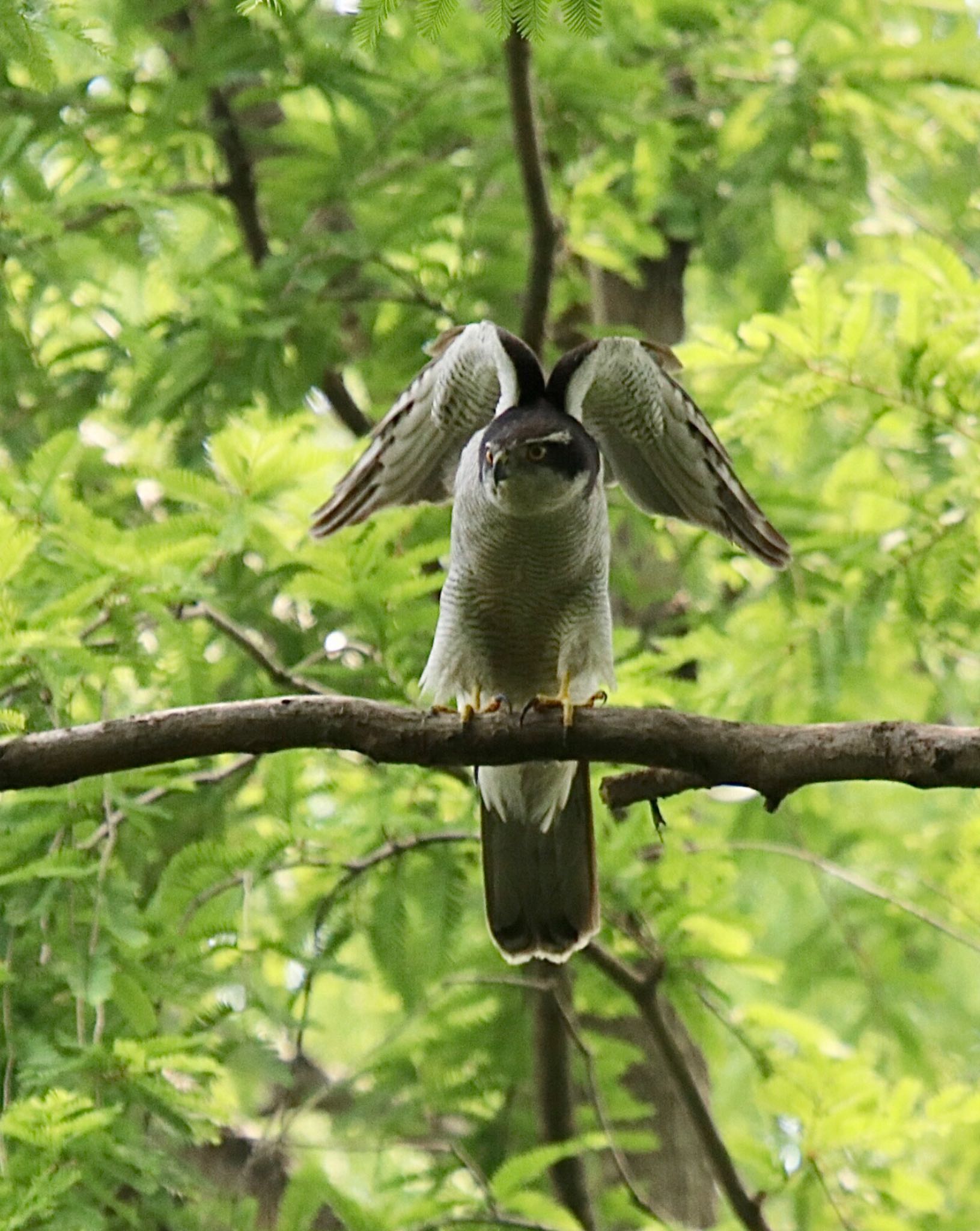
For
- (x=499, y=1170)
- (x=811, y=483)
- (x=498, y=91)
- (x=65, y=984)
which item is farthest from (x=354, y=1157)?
(x=498, y=91)

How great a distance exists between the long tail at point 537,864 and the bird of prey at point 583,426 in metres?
0.81

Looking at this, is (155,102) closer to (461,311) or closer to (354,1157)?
(461,311)

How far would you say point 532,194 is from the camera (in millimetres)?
4789

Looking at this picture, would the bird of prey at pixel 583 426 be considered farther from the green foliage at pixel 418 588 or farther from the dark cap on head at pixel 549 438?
the green foliage at pixel 418 588

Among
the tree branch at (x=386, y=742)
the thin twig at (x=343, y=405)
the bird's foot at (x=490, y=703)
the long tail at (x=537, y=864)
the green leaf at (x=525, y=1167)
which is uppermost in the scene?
the tree branch at (x=386, y=742)

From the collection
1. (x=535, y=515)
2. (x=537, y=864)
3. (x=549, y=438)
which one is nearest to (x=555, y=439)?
(x=549, y=438)

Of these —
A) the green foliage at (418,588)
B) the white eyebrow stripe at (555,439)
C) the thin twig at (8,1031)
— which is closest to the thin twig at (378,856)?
the green foliage at (418,588)

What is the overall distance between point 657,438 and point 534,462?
765mm

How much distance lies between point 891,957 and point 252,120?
4188 millimetres

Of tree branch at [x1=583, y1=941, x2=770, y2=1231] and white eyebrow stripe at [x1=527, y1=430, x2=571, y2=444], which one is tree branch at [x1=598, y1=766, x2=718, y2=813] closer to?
white eyebrow stripe at [x1=527, y1=430, x2=571, y2=444]

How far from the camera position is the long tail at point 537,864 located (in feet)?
13.8

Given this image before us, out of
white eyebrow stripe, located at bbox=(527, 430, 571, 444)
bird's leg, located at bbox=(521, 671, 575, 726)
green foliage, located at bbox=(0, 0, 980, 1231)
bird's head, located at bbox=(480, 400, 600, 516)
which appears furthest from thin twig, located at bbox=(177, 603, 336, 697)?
white eyebrow stripe, located at bbox=(527, 430, 571, 444)

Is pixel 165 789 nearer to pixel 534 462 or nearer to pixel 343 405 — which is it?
pixel 534 462

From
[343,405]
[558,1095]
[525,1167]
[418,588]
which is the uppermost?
[418,588]
